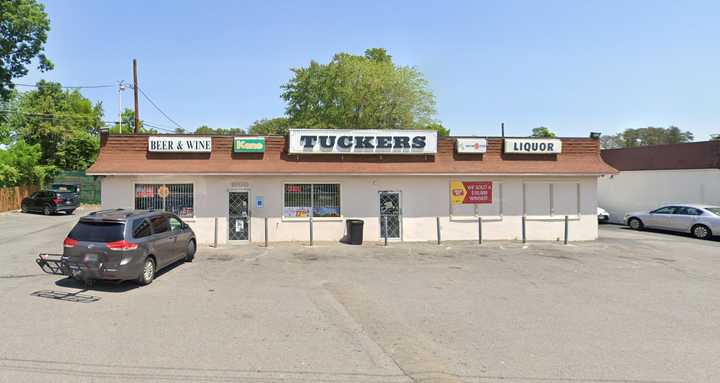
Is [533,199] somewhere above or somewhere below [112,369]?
above

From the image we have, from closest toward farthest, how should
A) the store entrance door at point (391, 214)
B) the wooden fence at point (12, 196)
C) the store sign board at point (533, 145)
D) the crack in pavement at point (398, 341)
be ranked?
the crack in pavement at point (398, 341) → the store entrance door at point (391, 214) → the store sign board at point (533, 145) → the wooden fence at point (12, 196)

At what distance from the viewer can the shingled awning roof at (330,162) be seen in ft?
Result: 51.4

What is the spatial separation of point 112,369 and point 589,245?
16.6 metres

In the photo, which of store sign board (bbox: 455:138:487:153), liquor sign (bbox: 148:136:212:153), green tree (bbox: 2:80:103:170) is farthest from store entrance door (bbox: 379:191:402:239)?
green tree (bbox: 2:80:103:170)

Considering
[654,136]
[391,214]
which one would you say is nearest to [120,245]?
[391,214]

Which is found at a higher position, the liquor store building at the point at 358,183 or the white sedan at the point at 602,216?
the liquor store building at the point at 358,183

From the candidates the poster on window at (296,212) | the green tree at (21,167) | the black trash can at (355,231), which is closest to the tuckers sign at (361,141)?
the poster on window at (296,212)

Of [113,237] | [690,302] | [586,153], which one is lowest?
[690,302]

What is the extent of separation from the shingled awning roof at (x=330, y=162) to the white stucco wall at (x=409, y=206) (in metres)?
0.44

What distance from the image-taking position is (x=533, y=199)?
17688 millimetres

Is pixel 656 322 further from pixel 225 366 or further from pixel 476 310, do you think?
pixel 225 366

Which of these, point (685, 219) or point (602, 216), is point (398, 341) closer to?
point (685, 219)

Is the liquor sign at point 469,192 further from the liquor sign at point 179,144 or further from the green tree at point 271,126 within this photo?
the green tree at point 271,126

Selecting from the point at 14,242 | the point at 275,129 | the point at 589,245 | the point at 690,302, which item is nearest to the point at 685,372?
the point at 690,302
